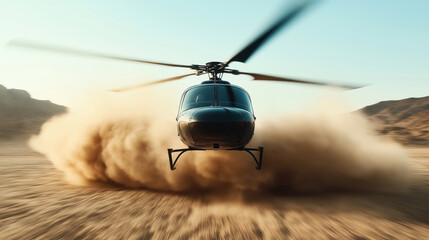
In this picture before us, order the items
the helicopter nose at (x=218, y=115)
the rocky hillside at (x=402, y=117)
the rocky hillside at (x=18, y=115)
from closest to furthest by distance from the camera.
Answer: the helicopter nose at (x=218, y=115) → the rocky hillside at (x=402, y=117) → the rocky hillside at (x=18, y=115)

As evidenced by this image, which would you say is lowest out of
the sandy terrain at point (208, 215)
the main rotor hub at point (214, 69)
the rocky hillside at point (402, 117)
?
the rocky hillside at point (402, 117)

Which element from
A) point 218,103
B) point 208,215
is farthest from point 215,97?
point 208,215

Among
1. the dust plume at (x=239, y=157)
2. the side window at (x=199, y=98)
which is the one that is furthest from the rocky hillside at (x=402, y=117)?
the side window at (x=199, y=98)

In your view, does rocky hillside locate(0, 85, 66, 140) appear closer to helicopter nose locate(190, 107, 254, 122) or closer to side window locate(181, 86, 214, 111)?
side window locate(181, 86, 214, 111)

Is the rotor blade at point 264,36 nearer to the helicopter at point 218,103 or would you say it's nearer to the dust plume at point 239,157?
the helicopter at point 218,103

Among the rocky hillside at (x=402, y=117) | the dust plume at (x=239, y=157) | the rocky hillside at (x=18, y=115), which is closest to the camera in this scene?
the dust plume at (x=239, y=157)

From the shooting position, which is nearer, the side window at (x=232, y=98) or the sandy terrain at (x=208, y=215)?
the sandy terrain at (x=208, y=215)

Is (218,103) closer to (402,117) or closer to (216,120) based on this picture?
(216,120)
